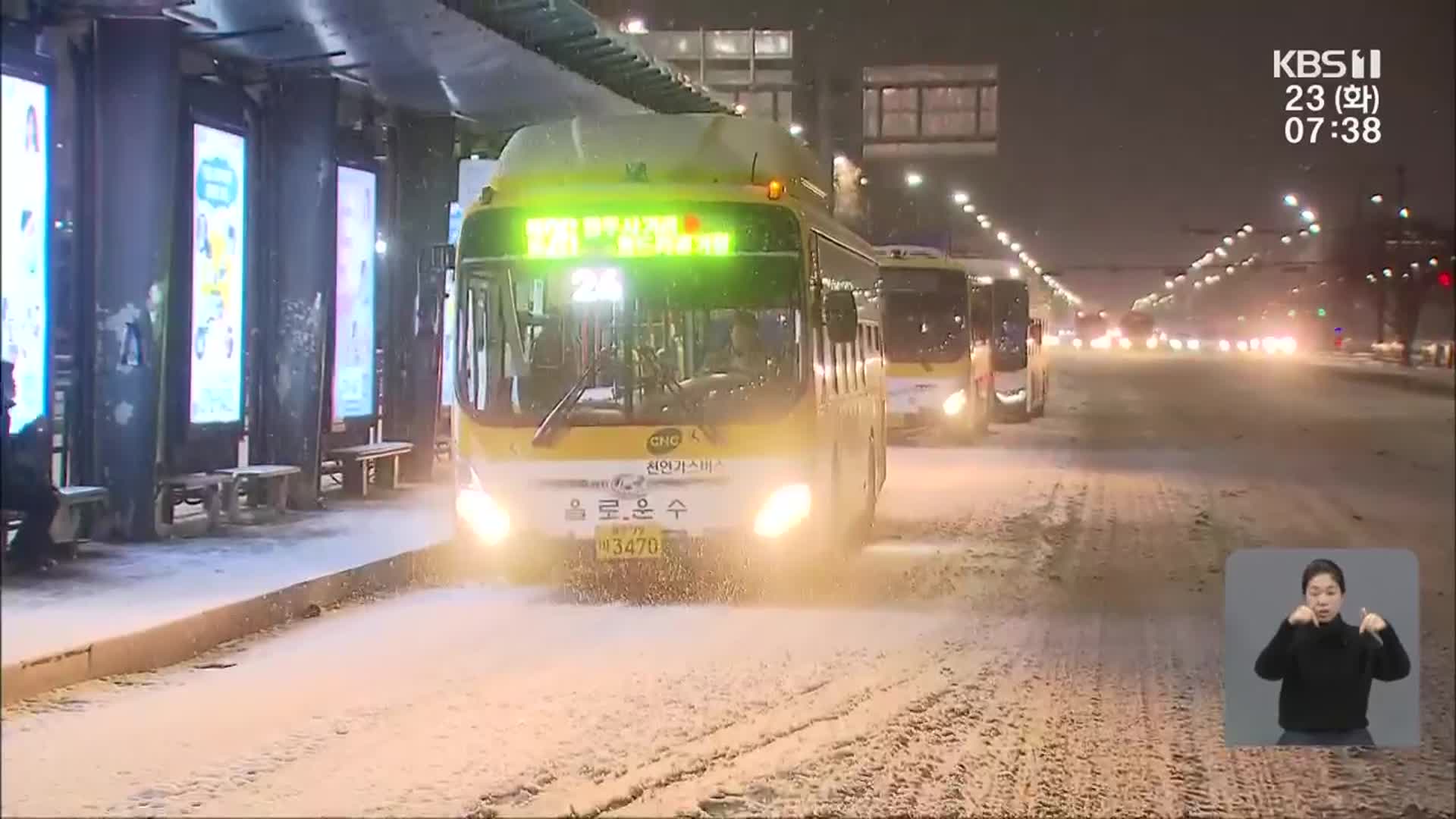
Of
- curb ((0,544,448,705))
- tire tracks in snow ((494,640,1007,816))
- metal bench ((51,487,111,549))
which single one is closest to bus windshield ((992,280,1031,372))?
curb ((0,544,448,705))

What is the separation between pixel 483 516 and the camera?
12109 millimetres

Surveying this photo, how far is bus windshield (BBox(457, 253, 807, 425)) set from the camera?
38.2 feet

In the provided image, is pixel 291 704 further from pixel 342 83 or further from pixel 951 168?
pixel 951 168

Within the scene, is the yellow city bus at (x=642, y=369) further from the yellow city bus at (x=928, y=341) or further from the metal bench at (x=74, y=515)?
the yellow city bus at (x=928, y=341)

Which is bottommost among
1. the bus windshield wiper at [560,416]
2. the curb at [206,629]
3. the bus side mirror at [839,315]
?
the curb at [206,629]

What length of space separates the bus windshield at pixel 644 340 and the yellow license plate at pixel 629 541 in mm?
719

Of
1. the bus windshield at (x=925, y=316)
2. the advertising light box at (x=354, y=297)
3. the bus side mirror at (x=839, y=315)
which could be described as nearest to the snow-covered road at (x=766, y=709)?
the bus side mirror at (x=839, y=315)

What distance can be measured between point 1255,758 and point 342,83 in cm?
1222

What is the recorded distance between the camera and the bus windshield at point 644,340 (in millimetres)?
11648

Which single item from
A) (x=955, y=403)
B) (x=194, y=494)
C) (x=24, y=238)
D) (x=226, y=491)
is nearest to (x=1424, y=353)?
(x=955, y=403)

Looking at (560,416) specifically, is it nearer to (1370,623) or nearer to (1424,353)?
(1370,623)

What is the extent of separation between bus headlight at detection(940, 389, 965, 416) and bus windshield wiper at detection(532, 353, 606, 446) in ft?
65.7

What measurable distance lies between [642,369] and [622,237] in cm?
92

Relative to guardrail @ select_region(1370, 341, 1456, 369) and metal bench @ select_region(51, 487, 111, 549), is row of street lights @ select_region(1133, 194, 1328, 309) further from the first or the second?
metal bench @ select_region(51, 487, 111, 549)
